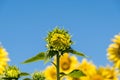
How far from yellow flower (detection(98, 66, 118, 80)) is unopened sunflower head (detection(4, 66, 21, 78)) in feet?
3.55

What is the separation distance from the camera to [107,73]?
386 centimetres

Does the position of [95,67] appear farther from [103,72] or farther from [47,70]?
[47,70]

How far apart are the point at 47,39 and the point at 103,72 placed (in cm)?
65

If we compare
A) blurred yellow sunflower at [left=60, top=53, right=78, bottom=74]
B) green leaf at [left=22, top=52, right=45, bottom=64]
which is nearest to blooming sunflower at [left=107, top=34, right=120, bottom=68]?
blurred yellow sunflower at [left=60, top=53, right=78, bottom=74]

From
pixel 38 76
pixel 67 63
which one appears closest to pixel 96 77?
pixel 67 63

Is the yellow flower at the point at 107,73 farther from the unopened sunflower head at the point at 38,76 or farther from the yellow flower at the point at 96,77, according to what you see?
the unopened sunflower head at the point at 38,76

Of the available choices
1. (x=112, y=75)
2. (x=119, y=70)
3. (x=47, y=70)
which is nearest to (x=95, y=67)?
(x=112, y=75)

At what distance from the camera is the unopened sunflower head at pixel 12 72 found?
4.40 m

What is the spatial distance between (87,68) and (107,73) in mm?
290

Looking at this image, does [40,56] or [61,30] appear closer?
[40,56]

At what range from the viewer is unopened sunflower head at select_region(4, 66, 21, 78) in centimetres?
440

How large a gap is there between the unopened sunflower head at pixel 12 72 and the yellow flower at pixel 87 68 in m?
0.74

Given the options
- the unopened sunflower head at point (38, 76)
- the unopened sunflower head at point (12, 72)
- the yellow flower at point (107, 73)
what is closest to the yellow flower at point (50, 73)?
the unopened sunflower head at point (38, 76)

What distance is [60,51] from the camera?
12.0 feet
